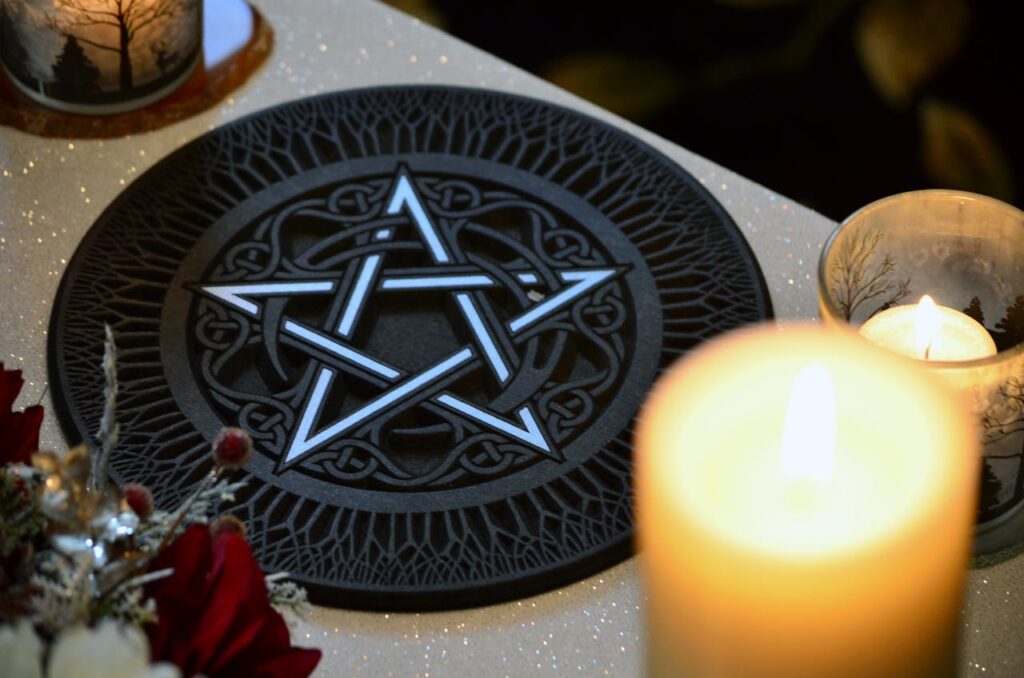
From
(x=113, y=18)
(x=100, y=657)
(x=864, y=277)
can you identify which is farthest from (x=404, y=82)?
(x=100, y=657)

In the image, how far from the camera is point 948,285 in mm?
703

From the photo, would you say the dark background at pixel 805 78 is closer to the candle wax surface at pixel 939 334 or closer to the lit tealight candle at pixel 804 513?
the candle wax surface at pixel 939 334

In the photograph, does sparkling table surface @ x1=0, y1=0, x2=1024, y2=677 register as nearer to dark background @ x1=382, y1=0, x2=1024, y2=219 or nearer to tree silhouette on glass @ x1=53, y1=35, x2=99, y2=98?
tree silhouette on glass @ x1=53, y1=35, x2=99, y2=98

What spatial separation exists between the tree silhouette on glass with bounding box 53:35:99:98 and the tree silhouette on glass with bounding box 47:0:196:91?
0.01 meters

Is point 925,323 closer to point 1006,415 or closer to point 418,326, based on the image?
point 1006,415

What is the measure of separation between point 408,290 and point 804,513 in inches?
16.5

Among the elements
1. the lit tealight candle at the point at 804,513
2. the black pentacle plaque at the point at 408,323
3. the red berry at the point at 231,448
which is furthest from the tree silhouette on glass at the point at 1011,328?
the red berry at the point at 231,448

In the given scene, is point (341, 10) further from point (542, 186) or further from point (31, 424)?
point (31, 424)

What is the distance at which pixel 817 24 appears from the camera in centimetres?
172

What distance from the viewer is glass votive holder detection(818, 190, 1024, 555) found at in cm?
65

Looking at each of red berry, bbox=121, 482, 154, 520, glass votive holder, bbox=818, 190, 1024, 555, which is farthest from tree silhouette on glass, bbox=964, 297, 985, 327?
red berry, bbox=121, 482, 154, 520

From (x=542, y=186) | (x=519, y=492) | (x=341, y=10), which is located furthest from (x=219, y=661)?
(x=341, y=10)

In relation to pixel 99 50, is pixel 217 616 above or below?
below

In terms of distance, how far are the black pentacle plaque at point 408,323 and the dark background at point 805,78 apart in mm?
821
